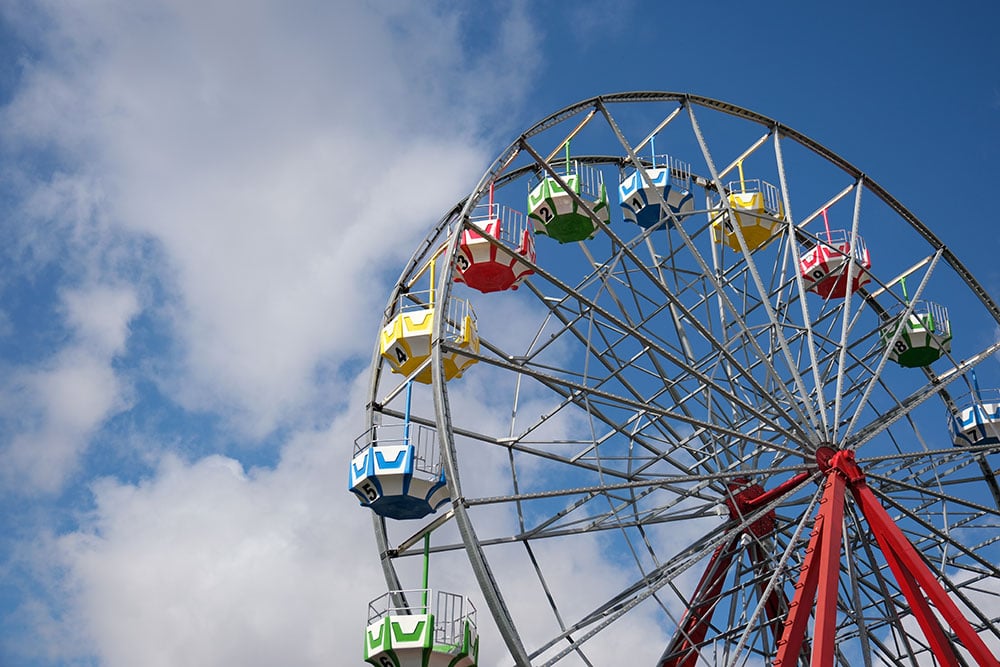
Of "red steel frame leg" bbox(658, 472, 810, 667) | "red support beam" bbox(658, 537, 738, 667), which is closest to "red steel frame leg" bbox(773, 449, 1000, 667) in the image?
"red steel frame leg" bbox(658, 472, 810, 667)

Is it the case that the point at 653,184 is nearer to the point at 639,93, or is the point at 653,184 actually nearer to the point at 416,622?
the point at 639,93

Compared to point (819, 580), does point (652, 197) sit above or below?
above

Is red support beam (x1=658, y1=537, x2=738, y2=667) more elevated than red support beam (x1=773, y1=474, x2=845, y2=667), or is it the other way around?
red support beam (x1=658, y1=537, x2=738, y2=667)

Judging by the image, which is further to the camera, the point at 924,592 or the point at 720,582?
the point at 720,582

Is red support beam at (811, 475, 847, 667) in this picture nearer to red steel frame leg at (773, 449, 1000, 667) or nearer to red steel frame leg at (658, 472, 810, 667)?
red steel frame leg at (773, 449, 1000, 667)

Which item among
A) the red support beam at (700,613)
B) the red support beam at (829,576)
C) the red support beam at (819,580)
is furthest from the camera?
the red support beam at (700,613)

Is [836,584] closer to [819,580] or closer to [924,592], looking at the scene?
[819,580]

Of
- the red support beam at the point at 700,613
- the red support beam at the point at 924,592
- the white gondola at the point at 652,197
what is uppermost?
the white gondola at the point at 652,197

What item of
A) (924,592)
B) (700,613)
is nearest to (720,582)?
(700,613)

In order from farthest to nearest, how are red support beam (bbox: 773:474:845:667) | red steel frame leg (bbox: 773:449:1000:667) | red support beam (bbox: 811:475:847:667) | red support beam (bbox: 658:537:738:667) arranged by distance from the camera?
red support beam (bbox: 658:537:738:667)
red steel frame leg (bbox: 773:449:1000:667)
red support beam (bbox: 773:474:845:667)
red support beam (bbox: 811:475:847:667)

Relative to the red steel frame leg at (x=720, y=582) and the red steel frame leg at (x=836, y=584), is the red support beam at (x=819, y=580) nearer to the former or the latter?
the red steel frame leg at (x=836, y=584)

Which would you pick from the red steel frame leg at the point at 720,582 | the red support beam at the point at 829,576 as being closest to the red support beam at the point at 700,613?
the red steel frame leg at the point at 720,582

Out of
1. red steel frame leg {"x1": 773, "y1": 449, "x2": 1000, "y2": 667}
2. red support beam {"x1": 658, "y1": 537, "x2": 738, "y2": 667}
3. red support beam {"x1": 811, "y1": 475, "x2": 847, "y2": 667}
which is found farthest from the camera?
red support beam {"x1": 658, "y1": 537, "x2": 738, "y2": 667}

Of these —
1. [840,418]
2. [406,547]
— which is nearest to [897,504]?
[840,418]
